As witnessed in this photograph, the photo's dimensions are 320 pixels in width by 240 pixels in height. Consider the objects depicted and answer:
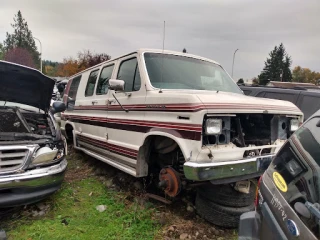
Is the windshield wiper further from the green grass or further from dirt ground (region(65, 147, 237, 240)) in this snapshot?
dirt ground (region(65, 147, 237, 240))

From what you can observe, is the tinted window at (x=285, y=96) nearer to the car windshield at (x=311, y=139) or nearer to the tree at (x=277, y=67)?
the car windshield at (x=311, y=139)

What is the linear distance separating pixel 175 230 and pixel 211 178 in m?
0.94

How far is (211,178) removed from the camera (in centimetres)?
290

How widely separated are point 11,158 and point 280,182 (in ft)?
10.2

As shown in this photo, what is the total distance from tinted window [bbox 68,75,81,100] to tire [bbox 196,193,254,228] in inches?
173

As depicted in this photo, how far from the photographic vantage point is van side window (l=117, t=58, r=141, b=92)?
411cm

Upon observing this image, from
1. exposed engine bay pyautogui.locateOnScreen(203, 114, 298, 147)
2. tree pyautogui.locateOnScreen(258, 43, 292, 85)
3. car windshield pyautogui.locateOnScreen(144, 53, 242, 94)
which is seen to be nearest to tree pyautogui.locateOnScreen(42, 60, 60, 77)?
tree pyautogui.locateOnScreen(258, 43, 292, 85)

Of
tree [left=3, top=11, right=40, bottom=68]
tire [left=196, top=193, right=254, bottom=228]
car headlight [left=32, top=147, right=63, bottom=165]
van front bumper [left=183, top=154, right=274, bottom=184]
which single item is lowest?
tire [left=196, top=193, right=254, bottom=228]

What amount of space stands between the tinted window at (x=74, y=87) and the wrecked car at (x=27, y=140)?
1.49 m

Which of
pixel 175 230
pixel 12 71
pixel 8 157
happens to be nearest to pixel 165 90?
pixel 175 230

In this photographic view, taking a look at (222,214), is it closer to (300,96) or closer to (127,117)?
(127,117)

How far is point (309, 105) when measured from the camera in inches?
246

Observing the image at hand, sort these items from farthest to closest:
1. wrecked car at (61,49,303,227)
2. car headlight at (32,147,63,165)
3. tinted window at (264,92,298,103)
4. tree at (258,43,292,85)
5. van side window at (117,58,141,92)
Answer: tree at (258,43,292,85) < tinted window at (264,92,298,103) < van side window at (117,58,141,92) < car headlight at (32,147,63,165) < wrecked car at (61,49,303,227)

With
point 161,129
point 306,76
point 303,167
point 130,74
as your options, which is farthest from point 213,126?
point 306,76
